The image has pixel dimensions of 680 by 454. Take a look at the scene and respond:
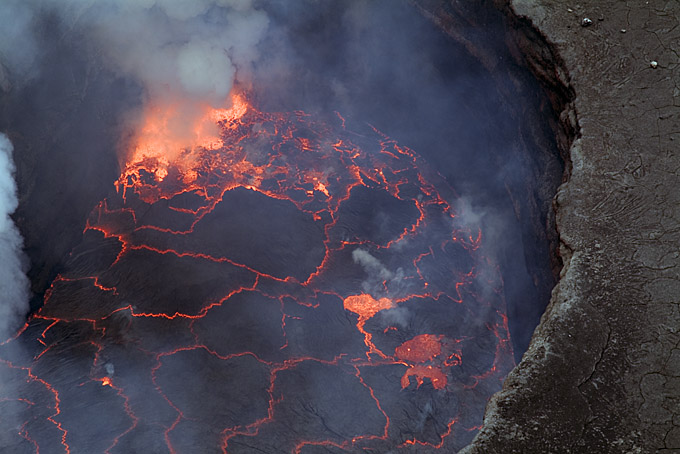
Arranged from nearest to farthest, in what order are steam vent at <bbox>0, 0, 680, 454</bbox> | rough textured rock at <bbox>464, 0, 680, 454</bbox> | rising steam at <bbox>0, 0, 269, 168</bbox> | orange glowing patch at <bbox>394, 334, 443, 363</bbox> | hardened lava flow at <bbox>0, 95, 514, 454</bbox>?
1. rough textured rock at <bbox>464, 0, 680, 454</bbox>
2. steam vent at <bbox>0, 0, 680, 454</bbox>
3. hardened lava flow at <bbox>0, 95, 514, 454</bbox>
4. orange glowing patch at <bbox>394, 334, 443, 363</bbox>
5. rising steam at <bbox>0, 0, 269, 168</bbox>

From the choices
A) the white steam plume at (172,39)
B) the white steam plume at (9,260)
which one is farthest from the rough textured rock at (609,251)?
the white steam plume at (9,260)

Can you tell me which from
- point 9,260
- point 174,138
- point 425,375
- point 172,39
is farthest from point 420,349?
point 172,39

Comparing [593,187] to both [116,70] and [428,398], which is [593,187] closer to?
[428,398]

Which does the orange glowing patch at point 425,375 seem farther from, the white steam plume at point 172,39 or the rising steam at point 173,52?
the white steam plume at point 172,39

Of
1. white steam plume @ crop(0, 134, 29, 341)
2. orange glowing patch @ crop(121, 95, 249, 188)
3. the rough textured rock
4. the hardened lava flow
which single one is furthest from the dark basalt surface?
the rough textured rock

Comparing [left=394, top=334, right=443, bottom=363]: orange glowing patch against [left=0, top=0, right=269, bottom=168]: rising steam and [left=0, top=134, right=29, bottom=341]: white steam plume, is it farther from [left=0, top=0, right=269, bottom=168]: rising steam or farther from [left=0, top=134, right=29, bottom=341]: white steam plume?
[left=0, top=0, right=269, bottom=168]: rising steam
